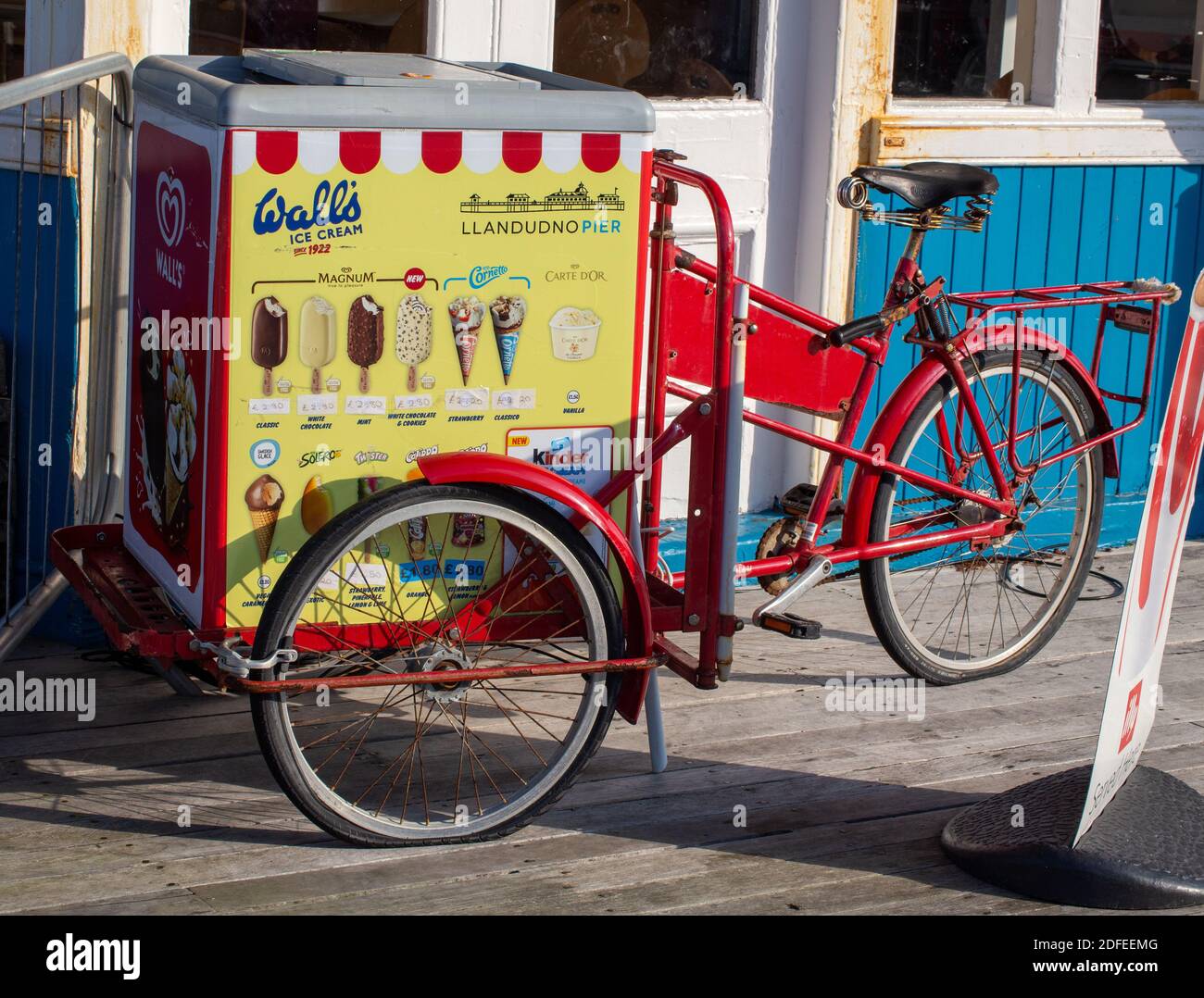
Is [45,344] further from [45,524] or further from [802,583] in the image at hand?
[802,583]

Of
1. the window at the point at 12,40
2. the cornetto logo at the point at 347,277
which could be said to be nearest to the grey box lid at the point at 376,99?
the cornetto logo at the point at 347,277

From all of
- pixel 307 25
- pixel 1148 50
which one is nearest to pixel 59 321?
pixel 307 25

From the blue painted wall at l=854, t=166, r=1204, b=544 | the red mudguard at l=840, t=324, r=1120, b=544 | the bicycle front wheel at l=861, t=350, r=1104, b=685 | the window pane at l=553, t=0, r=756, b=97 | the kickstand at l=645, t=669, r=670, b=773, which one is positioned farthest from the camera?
the blue painted wall at l=854, t=166, r=1204, b=544

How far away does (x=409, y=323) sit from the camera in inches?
123

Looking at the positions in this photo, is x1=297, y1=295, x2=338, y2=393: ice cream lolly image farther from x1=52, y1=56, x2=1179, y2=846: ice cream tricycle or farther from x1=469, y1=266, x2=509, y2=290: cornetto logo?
x1=469, y1=266, x2=509, y2=290: cornetto logo

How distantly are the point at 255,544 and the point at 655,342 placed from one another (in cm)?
94

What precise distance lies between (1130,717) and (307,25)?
108 inches

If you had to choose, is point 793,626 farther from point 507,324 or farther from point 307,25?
point 307,25

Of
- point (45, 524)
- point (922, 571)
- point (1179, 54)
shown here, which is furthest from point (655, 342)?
point (1179, 54)

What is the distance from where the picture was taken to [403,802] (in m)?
3.48

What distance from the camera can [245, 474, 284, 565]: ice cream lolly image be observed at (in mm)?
3090

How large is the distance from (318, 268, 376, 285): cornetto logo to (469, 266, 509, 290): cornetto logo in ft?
0.62

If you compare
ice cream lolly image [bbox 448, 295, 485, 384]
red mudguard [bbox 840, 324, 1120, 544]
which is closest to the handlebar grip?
red mudguard [bbox 840, 324, 1120, 544]
